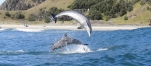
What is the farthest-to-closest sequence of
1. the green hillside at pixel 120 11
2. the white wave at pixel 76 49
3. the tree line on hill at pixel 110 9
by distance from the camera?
the tree line on hill at pixel 110 9 → the green hillside at pixel 120 11 → the white wave at pixel 76 49

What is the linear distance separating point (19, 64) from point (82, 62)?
394cm

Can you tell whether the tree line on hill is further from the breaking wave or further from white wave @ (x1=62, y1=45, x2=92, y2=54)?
white wave @ (x1=62, y1=45, x2=92, y2=54)

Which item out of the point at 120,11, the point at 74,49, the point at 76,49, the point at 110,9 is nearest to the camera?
the point at 76,49

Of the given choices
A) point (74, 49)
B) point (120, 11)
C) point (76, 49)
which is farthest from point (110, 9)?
point (76, 49)

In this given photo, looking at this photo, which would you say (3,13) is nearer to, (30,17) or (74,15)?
(30,17)

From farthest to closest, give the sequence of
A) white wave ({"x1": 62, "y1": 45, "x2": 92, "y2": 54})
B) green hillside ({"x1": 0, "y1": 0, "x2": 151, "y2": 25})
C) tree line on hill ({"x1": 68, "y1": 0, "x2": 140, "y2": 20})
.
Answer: tree line on hill ({"x1": 68, "y1": 0, "x2": 140, "y2": 20}) < green hillside ({"x1": 0, "y1": 0, "x2": 151, "y2": 25}) < white wave ({"x1": 62, "y1": 45, "x2": 92, "y2": 54})

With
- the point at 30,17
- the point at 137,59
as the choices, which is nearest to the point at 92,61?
the point at 137,59

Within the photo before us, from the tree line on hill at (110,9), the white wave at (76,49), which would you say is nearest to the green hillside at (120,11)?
the tree line on hill at (110,9)

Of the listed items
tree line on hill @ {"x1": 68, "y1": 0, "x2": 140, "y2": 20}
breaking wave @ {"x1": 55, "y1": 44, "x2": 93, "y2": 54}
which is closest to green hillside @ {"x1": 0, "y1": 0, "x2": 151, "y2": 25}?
tree line on hill @ {"x1": 68, "y1": 0, "x2": 140, "y2": 20}

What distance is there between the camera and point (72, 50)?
91.6 ft

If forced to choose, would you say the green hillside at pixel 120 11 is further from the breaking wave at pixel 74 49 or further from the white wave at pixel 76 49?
the white wave at pixel 76 49

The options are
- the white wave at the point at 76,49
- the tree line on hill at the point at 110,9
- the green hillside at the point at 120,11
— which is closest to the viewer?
the white wave at the point at 76,49

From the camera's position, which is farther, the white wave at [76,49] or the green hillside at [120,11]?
the green hillside at [120,11]

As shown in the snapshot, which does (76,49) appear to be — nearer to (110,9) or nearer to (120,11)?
(120,11)
